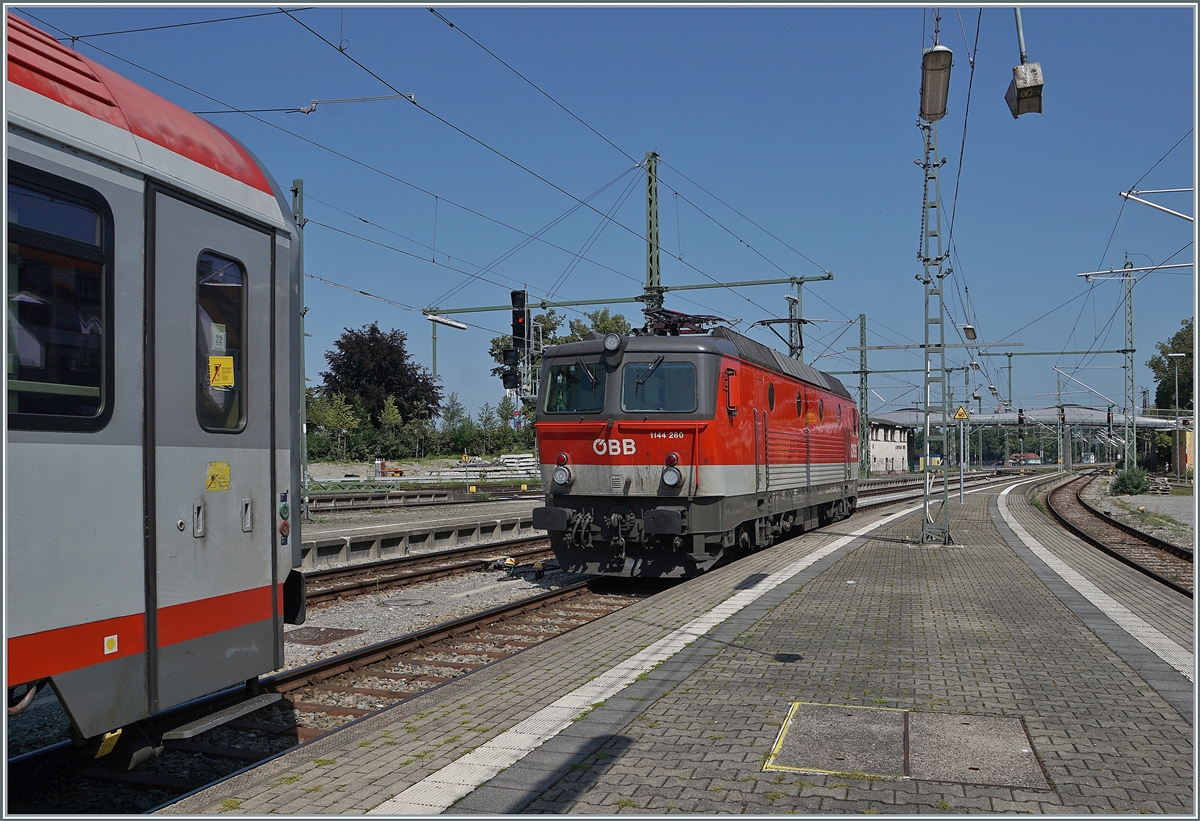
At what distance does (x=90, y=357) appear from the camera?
4.24 meters

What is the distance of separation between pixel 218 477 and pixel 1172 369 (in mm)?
100154

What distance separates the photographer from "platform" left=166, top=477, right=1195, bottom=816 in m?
4.59

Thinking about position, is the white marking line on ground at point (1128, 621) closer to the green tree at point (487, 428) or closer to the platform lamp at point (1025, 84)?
the platform lamp at point (1025, 84)

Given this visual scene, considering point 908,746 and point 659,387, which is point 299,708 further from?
point 659,387

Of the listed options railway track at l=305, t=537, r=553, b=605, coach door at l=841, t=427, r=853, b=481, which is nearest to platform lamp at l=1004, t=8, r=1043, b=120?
railway track at l=305, t=537, r=553, b=605

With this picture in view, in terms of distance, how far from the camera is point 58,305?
162 inches

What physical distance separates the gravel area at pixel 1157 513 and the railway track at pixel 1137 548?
24.8 inches

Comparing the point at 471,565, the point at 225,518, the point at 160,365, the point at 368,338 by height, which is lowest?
the point at 471,565

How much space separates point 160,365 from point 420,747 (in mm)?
2548

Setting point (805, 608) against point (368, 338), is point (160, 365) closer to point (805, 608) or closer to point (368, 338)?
point (805, 608)

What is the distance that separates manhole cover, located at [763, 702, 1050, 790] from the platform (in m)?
0.02

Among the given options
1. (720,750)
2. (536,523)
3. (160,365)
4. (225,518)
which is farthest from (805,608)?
(160,365)

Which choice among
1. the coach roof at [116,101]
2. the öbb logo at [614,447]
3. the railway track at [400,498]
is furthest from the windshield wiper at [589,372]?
the railway track at [400,498]

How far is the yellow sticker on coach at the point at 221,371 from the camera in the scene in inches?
196
